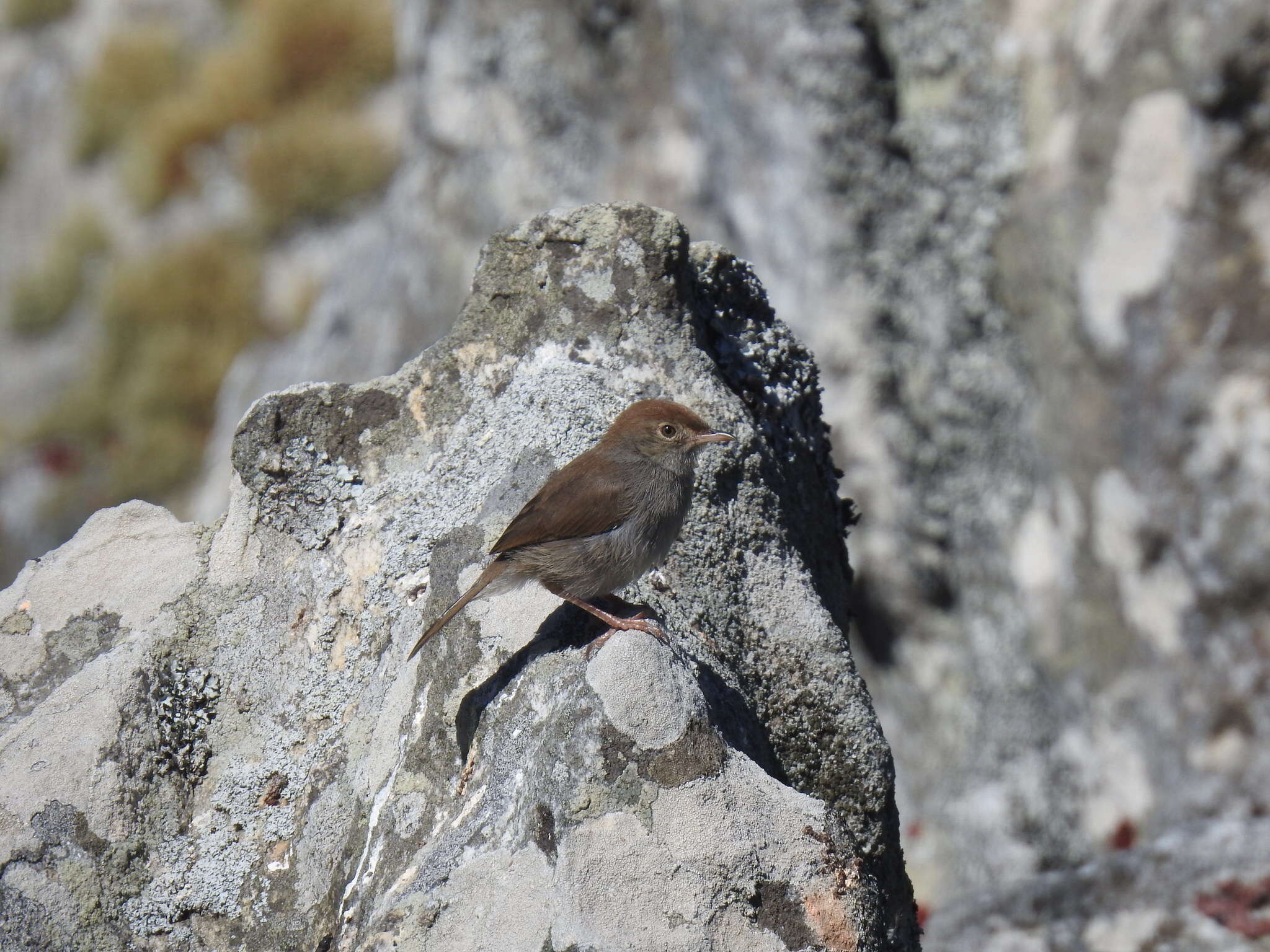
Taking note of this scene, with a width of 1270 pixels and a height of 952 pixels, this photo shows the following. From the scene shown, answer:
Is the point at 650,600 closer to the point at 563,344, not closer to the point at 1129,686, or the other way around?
the point at 563,344

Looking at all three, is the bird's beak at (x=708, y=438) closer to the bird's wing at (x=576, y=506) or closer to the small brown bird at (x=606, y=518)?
the small brown bird at (x=606, y=518)

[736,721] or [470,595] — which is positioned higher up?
[470,595]

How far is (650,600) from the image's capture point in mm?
3307

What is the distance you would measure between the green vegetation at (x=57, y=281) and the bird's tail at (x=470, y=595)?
14.3 meters

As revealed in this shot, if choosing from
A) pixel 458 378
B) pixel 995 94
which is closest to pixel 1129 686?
pixel 995 94

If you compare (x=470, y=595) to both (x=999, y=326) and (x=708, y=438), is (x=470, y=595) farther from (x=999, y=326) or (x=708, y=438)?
(x=999, y=326)

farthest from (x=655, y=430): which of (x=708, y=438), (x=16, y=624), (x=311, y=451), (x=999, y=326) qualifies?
(x=999, y=326)

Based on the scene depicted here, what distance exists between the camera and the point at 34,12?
17.2 m

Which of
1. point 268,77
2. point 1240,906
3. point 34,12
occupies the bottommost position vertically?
point 1240,906

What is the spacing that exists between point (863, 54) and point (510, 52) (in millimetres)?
2694

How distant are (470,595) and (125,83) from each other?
15280 mm

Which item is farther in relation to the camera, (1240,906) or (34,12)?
(34,12)

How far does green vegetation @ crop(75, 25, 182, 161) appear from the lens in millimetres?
16016

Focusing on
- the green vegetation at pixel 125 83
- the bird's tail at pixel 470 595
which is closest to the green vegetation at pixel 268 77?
the green vegetation at pixel 125 83
